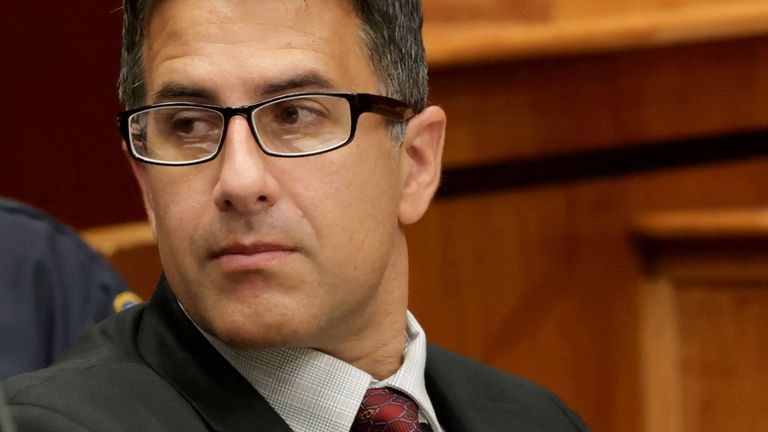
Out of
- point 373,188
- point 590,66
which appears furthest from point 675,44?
point 373,188

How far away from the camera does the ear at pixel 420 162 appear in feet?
4.60

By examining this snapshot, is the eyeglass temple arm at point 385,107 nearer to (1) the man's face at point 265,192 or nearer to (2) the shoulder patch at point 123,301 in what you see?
(1) the man's face at point 265,192

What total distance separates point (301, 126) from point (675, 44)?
3.93ft

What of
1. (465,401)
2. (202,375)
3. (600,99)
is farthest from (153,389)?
(600,99)

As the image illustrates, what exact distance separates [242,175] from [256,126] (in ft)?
0.20

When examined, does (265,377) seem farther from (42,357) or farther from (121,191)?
(121,191)

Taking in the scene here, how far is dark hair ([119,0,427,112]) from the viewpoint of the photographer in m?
1.33

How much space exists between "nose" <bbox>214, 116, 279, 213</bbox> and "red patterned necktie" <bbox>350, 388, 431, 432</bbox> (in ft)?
0.74

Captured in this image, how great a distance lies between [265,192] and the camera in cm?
119

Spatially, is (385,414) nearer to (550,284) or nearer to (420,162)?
(420,162)

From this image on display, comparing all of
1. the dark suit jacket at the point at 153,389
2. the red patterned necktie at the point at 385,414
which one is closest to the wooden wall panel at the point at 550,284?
the dark suit jacket at the point at 153,389

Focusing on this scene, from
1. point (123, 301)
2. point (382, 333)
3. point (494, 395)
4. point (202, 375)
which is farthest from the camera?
point (123, 301)

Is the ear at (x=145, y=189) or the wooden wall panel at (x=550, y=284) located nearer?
the ear at (x=145, y=189)

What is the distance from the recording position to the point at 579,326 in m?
2.30
